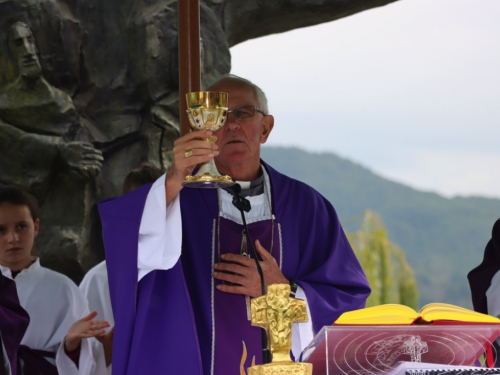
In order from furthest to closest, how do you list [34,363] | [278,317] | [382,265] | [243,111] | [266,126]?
[382,265], [34,363], [266,126], [243,111], [278,317]

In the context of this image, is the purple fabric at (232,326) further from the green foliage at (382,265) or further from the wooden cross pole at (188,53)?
the green foliage at (382,265)

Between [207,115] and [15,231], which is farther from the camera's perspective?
[15,231]

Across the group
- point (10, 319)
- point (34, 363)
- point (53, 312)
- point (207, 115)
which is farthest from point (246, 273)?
point (53, 312)

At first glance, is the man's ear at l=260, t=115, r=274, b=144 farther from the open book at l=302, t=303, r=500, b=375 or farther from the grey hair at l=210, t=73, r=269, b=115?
the open book at l=302, t=303, r=500, b=375

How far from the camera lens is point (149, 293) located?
11.3 ft

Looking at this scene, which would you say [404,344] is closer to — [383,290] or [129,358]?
[129,358]

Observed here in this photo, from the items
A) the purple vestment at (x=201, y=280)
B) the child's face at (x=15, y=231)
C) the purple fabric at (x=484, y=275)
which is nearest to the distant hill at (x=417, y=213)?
the child's face at (x=15, y=231)

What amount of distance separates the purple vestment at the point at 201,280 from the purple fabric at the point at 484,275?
0.54m

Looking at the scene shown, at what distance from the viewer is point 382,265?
1234cm

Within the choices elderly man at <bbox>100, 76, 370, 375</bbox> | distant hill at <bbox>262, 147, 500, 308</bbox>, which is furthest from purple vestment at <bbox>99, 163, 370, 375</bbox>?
distant hill at <bbox>262, 147, 500, 308</bbox>

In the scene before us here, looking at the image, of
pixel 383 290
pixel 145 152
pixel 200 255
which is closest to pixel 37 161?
pixel 145 152

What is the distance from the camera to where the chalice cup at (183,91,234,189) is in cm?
292

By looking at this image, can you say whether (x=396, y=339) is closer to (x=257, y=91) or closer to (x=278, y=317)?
(x=278, y=317)

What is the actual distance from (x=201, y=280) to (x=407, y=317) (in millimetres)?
1444
